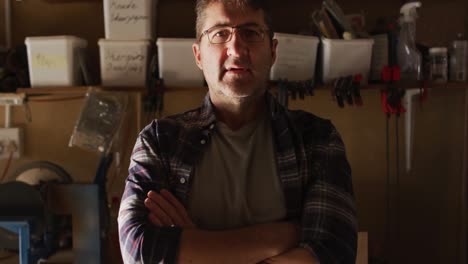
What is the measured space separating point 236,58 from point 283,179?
338 millimetres

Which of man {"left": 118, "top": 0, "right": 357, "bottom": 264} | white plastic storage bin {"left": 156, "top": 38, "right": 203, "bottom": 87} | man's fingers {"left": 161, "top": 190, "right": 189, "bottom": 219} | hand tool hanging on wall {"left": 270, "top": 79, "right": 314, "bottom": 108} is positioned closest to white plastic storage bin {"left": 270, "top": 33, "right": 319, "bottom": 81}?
hand tool hanging on wall {"left": 270, "top": 79, "right": 314, "bottom": 108}

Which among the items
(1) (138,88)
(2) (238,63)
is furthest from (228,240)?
(1) (138,88)

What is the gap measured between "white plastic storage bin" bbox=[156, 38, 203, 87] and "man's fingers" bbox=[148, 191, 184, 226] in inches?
29.1

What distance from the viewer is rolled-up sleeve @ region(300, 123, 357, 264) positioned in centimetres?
97

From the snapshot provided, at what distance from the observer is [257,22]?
1.08m

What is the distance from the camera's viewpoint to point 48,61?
1640 mm

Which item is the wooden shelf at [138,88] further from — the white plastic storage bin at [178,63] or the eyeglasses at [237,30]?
the eyeglasses at [237,30]

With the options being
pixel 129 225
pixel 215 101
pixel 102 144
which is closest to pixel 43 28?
pixel 102 144

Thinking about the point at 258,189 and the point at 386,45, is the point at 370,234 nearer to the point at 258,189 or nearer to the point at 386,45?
the point at 386,45

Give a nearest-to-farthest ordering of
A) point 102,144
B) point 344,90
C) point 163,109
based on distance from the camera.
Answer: point 344,90
point 102,144
point 163,109

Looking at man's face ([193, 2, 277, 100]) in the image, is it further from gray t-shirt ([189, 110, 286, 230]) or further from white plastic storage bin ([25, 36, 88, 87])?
white plastic storage bin ([25, 36, 88, 87])

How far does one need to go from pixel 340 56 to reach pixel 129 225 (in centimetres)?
104

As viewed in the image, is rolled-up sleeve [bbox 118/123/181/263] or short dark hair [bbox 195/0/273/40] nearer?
rolled-up sleeve [bbox 118/123/181/263]

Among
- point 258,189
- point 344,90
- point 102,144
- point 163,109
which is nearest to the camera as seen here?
point 258,189
